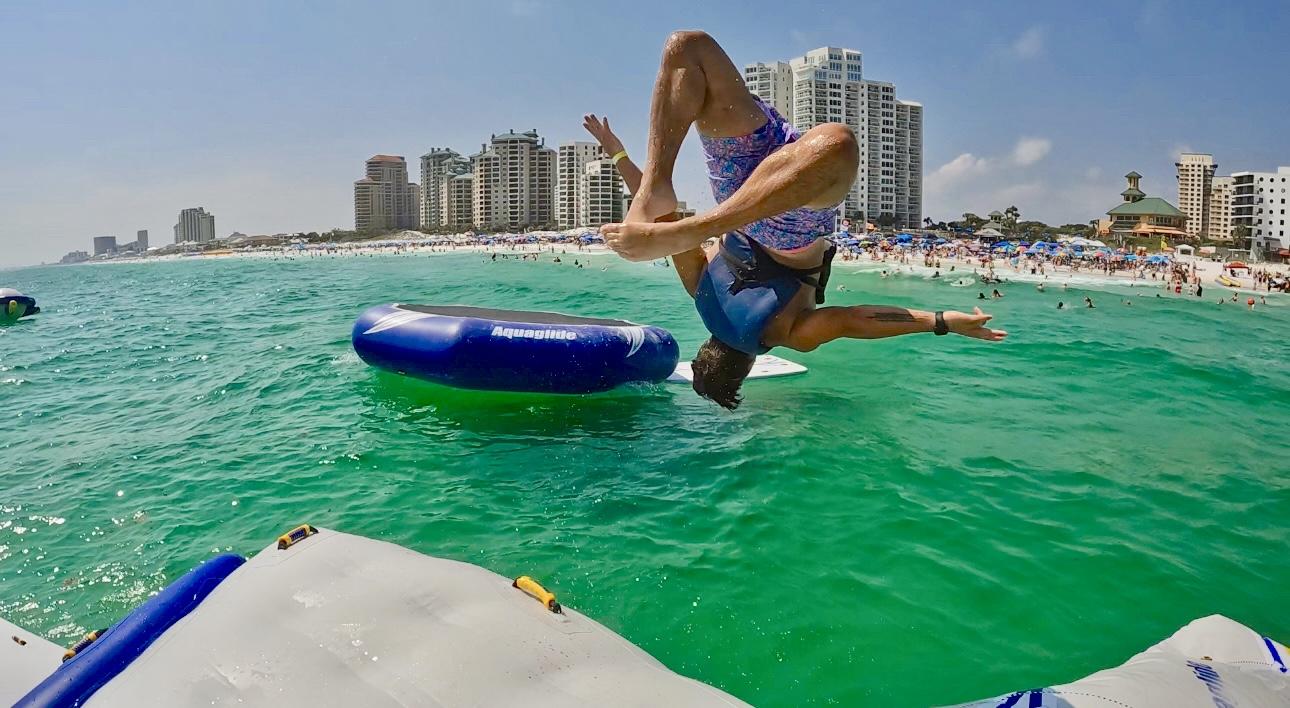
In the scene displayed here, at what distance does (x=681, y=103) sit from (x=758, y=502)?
3.57m

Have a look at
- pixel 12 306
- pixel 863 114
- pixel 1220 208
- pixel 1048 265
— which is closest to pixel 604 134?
pixel 12 306

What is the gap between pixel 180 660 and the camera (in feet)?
6.93

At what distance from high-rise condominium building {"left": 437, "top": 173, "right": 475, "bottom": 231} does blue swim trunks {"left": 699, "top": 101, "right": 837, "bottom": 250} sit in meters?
145

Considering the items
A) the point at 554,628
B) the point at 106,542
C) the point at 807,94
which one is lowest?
the point at 106,542

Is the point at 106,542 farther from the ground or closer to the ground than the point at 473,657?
closer to the ground

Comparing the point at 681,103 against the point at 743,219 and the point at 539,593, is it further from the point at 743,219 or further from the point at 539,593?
the point at 539,593

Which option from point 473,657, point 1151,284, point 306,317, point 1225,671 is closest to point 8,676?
point 473,657

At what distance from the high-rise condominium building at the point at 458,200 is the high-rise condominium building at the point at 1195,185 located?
126110mm

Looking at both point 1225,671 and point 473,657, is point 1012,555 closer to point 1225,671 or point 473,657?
point 1225,671

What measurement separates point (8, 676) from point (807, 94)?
111m

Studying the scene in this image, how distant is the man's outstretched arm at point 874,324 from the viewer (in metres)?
4.13

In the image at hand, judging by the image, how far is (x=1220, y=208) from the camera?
98.4 meters

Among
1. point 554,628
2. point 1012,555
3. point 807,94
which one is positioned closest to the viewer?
point 554,628

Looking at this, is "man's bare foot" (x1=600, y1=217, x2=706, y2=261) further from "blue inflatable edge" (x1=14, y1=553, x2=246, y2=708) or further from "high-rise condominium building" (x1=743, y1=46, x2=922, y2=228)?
"high-rise condominium building" (x1=743, y1=46, x2=922, y2=228)
